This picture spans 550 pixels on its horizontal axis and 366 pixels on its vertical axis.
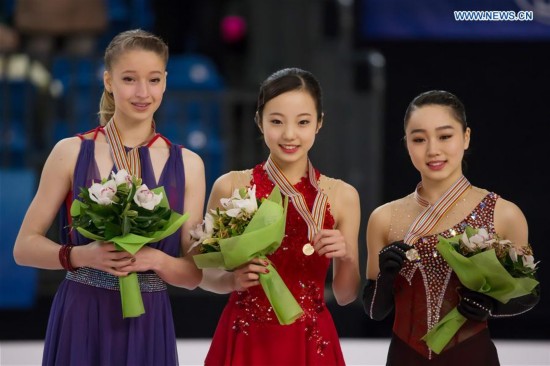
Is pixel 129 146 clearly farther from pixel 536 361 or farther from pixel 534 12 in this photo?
pixel 534 12

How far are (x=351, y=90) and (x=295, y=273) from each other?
12.8ft

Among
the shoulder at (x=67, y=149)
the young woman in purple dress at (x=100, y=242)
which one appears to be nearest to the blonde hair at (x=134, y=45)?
the young woman in purple dress at (x=100, y=242)

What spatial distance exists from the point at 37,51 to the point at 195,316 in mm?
2231

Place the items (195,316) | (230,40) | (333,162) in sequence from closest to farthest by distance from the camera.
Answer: (195,316)
(333,162)
(230,40)

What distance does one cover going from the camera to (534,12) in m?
6.46

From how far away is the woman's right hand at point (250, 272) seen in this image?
308 centimetres

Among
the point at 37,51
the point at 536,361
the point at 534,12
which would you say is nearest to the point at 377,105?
the point at 534,12

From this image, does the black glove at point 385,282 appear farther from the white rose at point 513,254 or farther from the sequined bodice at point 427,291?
the white rose at point 513,254

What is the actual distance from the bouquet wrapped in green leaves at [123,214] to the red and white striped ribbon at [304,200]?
1.62ft

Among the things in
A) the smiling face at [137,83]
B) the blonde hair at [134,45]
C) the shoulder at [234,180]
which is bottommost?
the shoulder at [234,180]

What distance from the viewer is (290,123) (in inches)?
131

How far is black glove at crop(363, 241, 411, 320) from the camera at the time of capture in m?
3.14

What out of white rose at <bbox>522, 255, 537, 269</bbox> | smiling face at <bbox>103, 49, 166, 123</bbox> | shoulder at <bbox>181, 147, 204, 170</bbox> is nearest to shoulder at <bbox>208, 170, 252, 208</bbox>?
shoulder at <bbox>181, 147, 204, 170</bbox>

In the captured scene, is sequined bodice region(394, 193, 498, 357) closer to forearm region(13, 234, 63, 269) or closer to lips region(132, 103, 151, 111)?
lips region(132, 103, 151, 111)
